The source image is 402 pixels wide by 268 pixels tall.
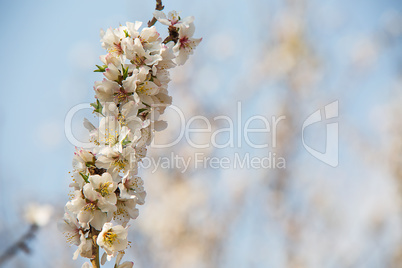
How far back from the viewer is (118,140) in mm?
1188

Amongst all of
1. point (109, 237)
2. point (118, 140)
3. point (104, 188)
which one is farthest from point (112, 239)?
point (118, 140)

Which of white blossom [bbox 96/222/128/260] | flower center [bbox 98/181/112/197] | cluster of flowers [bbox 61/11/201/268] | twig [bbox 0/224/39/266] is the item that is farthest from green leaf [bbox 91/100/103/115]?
twig [bbox 0/224/39/266]

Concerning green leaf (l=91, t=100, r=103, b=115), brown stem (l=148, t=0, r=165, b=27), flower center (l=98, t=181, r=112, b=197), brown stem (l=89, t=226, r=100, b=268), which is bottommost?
brown stem (l=89, t=226, r=100, b=268)

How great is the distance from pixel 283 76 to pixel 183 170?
2.05 m

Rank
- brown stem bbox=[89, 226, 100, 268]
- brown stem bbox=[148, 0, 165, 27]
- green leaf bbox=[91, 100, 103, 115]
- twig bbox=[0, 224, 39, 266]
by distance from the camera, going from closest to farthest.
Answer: brown stem bbox=[89, 226, 100, 268] < green leaf bbox=[91, 100, 103, 115] < brown stem bbox=[148, 0, 165, 27] < twig bbox=[0, 224, 39, 266]

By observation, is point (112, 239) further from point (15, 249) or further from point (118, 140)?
point (15, 249)

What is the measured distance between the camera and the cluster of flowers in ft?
3.64

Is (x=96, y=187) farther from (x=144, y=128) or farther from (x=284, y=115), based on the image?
(x=284, y=115)

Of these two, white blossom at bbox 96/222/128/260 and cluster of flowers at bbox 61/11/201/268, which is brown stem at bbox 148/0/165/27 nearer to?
cluster of flowers at bbox 61/11/201/268

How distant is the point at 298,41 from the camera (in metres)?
6.15

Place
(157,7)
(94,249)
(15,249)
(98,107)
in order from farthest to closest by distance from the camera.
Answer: (15,249) → (157,7) → (98,107) → (94,249)

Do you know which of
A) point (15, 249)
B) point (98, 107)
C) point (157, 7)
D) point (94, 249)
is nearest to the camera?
point (94, 249)

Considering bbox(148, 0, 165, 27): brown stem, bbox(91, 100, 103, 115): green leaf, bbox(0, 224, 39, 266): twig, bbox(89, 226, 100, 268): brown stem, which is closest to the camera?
bbox(89, 226, 100, 268): brown stem

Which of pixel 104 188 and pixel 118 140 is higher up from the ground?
pixel 118 140
